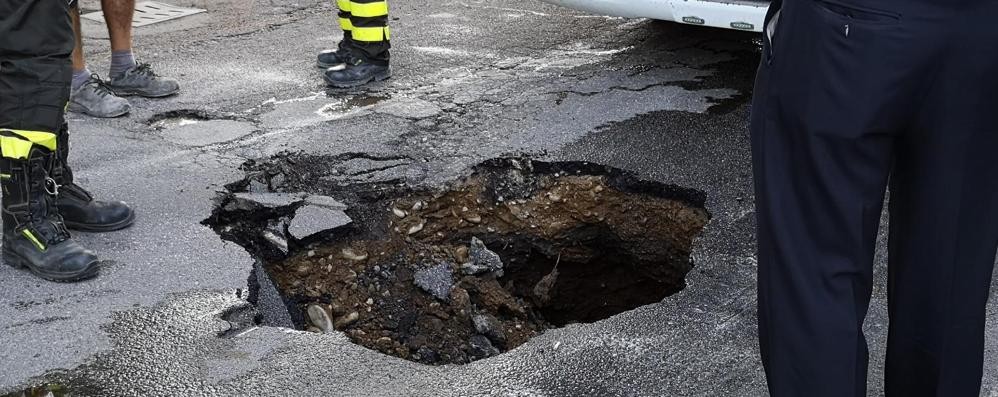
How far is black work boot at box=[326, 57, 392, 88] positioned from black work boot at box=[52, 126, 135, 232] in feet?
5.89

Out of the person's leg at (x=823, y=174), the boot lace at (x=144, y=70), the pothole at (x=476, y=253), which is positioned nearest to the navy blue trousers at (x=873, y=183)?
the person's leg at (x=823, y=174)

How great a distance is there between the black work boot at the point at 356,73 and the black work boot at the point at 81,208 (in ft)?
5.89

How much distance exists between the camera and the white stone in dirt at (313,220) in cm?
371

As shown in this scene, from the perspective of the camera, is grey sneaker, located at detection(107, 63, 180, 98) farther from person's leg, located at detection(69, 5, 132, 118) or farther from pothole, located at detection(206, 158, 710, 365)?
pothole, located at detection(206, 158, 710, 365)

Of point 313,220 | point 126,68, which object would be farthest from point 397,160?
point 126,68

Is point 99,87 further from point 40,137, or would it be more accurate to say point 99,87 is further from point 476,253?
point 476,253

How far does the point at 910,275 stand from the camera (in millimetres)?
2102

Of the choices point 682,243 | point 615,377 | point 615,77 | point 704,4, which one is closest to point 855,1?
point 615,377

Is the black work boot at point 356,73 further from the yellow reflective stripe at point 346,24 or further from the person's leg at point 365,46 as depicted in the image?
the yellow reflective stripe at point 346,24

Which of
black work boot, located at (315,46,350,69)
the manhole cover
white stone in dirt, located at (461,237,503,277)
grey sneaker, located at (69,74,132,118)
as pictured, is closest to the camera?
white stone in dirt, located at (461,237,503,277)

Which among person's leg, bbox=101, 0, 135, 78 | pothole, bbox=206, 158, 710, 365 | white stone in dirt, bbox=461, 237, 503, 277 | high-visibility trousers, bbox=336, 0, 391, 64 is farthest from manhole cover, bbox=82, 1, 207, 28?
white stone in dirt, bbox=461, 237, 503, 277

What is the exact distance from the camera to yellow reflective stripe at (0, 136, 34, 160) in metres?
3.33

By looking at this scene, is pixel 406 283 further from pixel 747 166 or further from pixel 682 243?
pixel 747 166

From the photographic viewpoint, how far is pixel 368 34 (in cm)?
533
